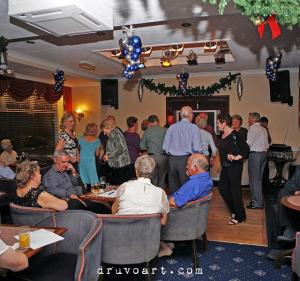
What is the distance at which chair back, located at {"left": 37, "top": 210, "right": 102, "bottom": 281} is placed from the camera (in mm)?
2141

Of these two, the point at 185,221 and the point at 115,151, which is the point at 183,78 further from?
the point at 185,221

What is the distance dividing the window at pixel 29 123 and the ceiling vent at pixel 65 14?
5046mm

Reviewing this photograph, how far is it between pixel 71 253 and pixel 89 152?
264 cm

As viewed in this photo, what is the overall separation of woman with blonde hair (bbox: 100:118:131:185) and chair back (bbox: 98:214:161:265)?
239 centimetres

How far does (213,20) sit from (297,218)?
240 cm

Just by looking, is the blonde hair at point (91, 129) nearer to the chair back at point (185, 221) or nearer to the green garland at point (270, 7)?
the chair back at point (185, 221)

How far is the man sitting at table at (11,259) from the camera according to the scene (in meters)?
1.75

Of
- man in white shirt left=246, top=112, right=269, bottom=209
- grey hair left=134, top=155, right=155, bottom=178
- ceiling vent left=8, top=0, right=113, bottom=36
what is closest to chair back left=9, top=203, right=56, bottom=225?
grey hair left=134, top=155, right=155, bottom=178

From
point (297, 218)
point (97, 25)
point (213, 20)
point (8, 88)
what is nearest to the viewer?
point (97, 25)

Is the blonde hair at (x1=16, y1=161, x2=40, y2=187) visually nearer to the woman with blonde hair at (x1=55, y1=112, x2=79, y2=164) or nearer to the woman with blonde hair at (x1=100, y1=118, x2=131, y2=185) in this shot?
the woman with blonde hair at (x1=55, y1=112, x2=79, y2=164)

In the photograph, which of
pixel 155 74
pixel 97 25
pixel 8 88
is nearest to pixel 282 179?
pixel 155 74

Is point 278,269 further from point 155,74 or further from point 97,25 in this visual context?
point 155,74

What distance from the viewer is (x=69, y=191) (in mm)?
3594

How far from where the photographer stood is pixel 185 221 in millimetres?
3143
